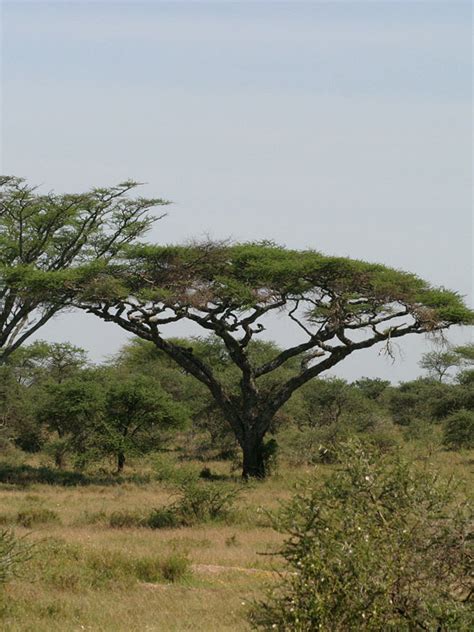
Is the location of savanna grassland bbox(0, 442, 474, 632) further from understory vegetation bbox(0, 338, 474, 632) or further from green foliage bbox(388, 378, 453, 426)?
green foliage bbox(388, 378, 453, 426)

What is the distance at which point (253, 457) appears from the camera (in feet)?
87.2

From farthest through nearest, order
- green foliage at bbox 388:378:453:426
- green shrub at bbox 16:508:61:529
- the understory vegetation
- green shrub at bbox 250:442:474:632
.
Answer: green foliage at bbox 388:378:453:426
green shrub at bbox 16:508:61:529
the understory vegetation
green shrub at bbox 250:442:474:632

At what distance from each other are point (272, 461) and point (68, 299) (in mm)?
7278

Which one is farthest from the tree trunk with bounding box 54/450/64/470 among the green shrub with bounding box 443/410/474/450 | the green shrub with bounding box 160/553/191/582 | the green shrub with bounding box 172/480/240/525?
the green shrub with bounding box 160/553/191/582

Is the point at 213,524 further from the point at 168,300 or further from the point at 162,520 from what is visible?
the point at 168,300

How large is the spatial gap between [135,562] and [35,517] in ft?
18.6

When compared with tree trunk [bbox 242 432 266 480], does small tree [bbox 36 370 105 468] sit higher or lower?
higher

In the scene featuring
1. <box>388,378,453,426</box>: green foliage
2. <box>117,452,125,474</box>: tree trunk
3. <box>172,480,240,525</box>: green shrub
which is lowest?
<box>172,480,240,525</box>: green shrub

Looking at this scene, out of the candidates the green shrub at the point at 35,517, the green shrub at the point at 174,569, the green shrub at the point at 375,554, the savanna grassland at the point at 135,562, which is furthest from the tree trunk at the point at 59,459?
the green shrub at the point at 375,554

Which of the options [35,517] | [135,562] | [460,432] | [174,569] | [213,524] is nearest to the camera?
[174,569]

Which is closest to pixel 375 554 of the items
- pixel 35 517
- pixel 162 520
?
pixel 162 520

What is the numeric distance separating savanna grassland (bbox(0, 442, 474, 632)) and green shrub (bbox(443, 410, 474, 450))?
12944 mm

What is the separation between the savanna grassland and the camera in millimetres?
9539

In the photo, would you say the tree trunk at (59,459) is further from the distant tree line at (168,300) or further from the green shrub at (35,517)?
the green shrub at (35,517)
